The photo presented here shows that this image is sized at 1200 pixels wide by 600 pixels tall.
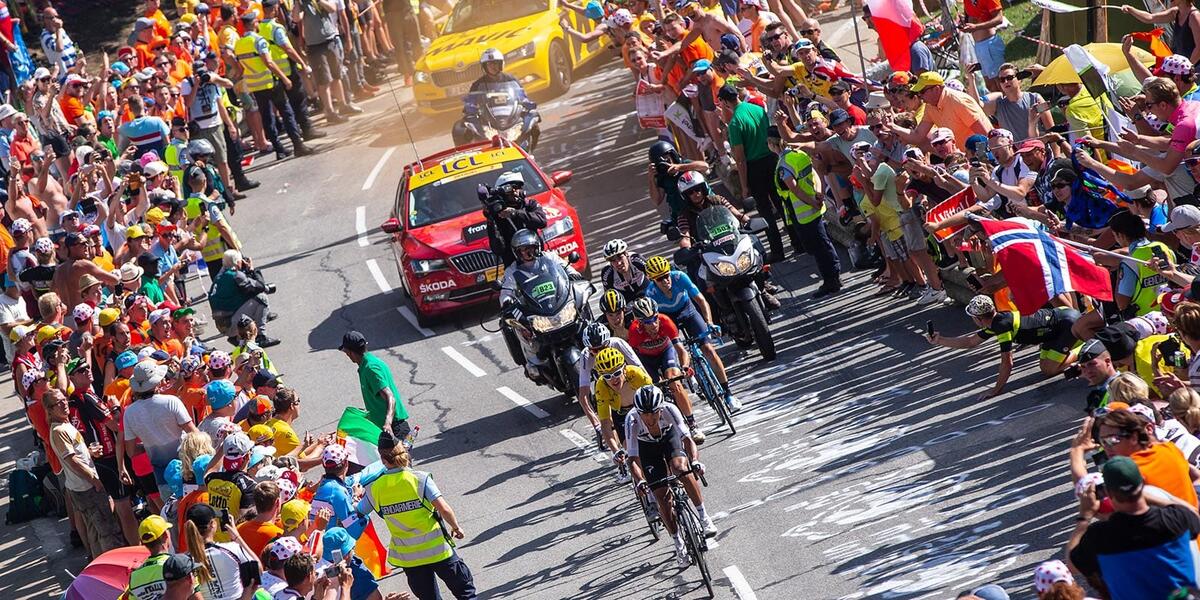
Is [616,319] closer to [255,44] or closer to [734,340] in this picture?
[734,340]

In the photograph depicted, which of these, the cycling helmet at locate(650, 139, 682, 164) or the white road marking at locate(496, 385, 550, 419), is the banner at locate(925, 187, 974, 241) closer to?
the cycling helmet at locate(650, 139, 682, 164)

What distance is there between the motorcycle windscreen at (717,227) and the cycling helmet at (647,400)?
407 centimetres

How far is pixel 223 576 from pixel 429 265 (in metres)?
8.76

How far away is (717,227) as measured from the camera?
15.8m

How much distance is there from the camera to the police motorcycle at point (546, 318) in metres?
15.5

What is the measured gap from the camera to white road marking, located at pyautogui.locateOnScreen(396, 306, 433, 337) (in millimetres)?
19281

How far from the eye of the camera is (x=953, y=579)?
10531 millimetres

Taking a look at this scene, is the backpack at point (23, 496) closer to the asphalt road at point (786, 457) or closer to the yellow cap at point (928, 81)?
the asphalt road at point (786, 457)

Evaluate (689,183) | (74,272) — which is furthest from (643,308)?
(74,272)

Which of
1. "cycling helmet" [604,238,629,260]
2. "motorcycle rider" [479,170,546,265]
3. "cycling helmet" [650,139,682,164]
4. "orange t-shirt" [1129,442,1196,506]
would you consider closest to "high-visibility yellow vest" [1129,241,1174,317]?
"orange t-shirt" [1129,442,1196,506]

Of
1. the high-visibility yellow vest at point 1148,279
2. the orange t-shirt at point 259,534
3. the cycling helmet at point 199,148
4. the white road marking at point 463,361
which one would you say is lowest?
the white road marking at point 463,361

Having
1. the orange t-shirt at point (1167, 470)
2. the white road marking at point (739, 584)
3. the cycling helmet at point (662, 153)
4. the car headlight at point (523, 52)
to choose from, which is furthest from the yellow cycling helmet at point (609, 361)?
the car headlight at point (523, 52)

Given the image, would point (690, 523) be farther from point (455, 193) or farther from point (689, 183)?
point (455, 193)

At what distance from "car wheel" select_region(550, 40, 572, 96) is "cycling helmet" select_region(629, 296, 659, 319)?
48.7 ft
